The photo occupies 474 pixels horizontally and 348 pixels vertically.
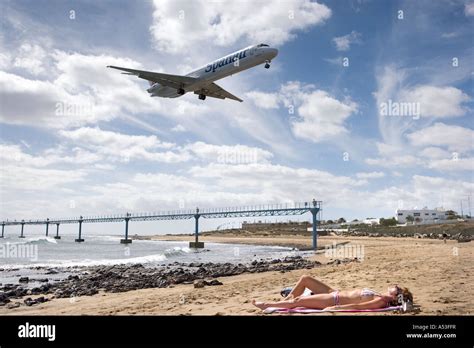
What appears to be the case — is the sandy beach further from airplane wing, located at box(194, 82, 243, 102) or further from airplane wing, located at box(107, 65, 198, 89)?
airplane wing, located at box(194, 82, 243, 102)

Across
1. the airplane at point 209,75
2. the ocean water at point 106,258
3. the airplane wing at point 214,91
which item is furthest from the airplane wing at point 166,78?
the ocean water at point 106,258

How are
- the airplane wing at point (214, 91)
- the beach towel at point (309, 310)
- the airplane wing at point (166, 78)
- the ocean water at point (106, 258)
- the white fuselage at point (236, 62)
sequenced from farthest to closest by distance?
the airplane wing at point (214, 91)
the airplane wing at point (166, 78)
the white fuselage at point (236, 62)
the ocean water at point (106, 258)
the beach towel at point (309, 310)

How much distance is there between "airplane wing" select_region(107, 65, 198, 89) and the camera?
3258cm

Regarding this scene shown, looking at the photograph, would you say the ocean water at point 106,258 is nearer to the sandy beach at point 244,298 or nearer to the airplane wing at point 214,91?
the sandy beach at point 244,298

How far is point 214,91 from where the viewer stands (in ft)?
118

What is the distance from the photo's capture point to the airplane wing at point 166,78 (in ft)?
107

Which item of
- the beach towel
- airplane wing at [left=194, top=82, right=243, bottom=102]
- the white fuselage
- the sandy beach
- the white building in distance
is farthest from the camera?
the white building in distance

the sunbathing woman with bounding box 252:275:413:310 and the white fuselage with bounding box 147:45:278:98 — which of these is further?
the white fuselage with bounding box 147:45:278:98

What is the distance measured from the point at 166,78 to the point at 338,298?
92.6ft

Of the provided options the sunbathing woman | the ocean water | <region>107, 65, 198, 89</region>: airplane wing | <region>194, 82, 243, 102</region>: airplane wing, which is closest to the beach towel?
the sunbathing woman

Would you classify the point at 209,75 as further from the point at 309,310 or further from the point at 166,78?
the point at 309,310

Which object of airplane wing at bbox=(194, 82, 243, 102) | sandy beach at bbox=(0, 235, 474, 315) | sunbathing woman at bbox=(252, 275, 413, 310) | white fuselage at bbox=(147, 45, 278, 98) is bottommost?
sandy beach at bbox=(0, 235, 474, 315)
